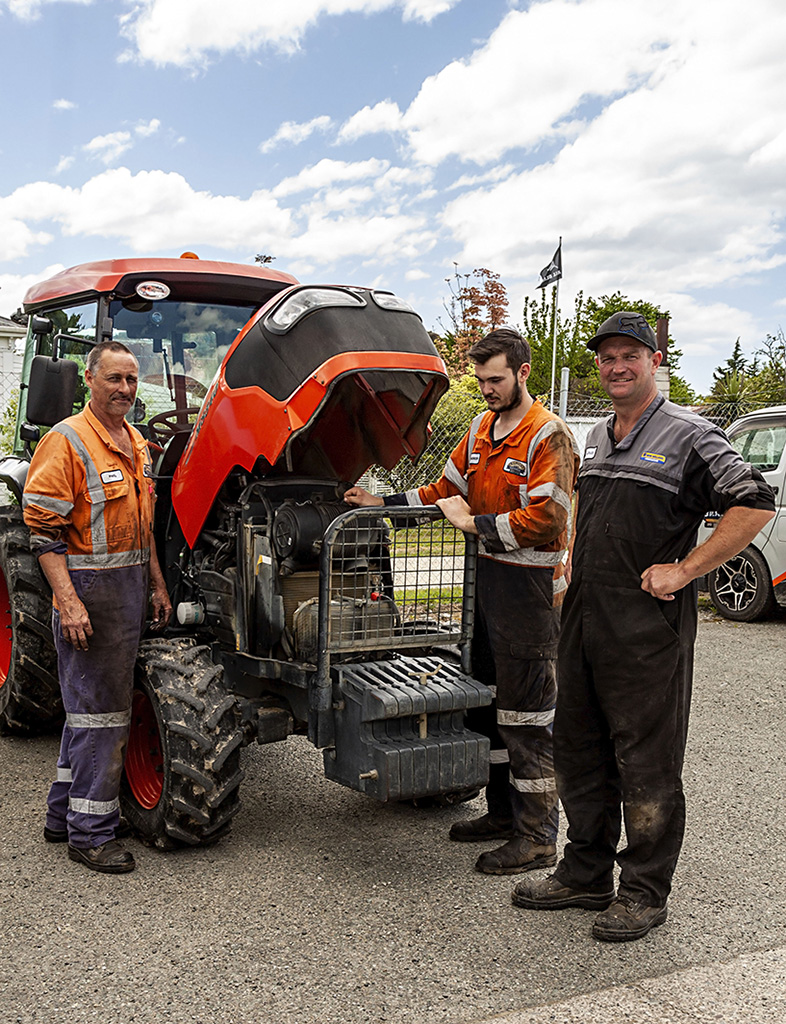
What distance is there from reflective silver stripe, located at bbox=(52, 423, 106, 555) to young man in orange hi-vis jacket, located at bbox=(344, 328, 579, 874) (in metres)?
1.01

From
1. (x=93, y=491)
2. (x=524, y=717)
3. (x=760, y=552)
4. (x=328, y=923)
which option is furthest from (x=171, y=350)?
(x=760, y=552)

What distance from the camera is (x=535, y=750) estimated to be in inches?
163

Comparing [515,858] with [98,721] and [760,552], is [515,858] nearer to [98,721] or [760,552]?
[98,721]

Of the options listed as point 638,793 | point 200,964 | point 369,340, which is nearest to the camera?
point 200,964

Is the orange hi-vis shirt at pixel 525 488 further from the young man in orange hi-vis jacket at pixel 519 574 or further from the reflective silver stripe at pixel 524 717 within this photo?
the reflective silver stripe at pixel 524 717

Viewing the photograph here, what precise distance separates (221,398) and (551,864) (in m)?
2.38

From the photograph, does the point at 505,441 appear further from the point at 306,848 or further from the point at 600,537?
the point at 306,848

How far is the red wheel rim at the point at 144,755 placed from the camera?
431 centimetres

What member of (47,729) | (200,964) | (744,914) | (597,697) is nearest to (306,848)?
(200,964)

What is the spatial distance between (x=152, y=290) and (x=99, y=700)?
2099 mm

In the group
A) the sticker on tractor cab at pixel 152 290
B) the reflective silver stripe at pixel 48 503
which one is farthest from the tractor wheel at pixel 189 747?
the sticker on tractor cab at pixel 152 290

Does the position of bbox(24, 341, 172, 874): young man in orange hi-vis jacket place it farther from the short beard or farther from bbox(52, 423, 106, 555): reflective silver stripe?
the short beard

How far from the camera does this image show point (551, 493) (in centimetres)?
388

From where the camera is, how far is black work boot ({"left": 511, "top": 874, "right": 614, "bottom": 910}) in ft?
12.2
